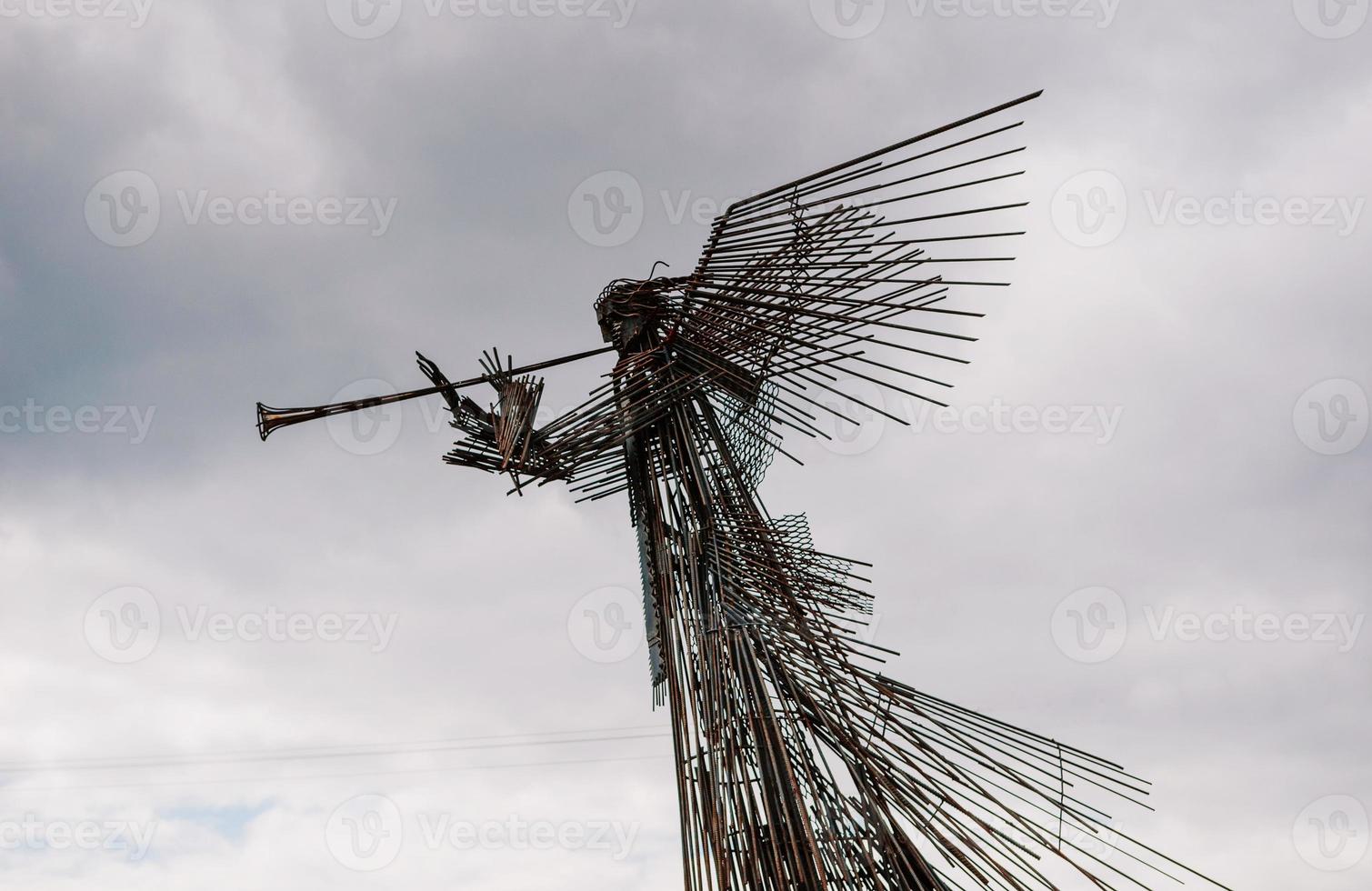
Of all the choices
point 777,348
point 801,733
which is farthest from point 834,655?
point 777,348

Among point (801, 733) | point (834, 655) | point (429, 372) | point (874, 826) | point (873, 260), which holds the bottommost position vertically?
point (874, 826)

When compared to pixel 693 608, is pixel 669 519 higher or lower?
higher

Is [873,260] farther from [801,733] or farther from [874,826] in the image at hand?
[874,826]

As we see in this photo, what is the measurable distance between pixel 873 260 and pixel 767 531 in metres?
1.85

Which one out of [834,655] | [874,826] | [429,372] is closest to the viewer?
[874,826]

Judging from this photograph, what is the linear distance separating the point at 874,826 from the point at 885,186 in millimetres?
3764

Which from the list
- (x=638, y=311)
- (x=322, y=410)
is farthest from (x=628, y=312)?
(x=322, y=410)

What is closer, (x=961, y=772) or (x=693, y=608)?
(x=961, y=772)

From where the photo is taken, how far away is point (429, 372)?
6.96m

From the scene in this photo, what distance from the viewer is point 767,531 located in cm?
699

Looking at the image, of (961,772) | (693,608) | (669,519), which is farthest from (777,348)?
(961,772)

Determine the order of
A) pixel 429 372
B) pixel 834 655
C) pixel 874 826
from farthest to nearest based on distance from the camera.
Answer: pixel 429 372, pixel 834 655, pixel 874 826

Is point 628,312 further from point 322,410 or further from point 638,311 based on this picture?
point 322,410

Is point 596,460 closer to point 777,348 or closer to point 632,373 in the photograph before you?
point 632,373
